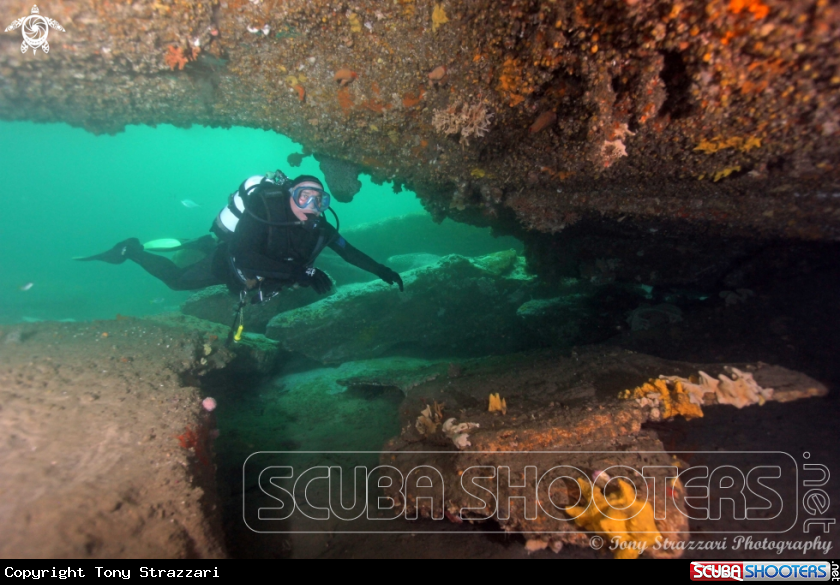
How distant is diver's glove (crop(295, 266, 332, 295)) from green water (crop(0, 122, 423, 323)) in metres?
13.8

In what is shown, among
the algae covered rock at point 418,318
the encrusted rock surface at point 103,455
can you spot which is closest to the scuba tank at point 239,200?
the encrusted rock surface at point 103,455

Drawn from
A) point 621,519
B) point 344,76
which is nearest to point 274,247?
point 344,76

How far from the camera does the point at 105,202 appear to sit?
341 ft

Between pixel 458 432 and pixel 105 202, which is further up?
pixel 105 202

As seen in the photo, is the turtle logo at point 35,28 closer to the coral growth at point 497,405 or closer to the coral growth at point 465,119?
the coral growth at point 465,119

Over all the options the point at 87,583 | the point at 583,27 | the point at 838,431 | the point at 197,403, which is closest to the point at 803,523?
the point at 838,431

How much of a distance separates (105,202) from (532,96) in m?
144

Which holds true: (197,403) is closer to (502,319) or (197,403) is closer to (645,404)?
(645,404)

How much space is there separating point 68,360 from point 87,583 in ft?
12.3

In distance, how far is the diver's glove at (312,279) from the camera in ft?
17.8

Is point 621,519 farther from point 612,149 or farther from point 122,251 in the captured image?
point 122,251

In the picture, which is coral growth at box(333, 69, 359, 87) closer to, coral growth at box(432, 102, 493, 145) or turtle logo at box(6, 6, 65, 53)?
coral growth at box(432, 102, 493, 145)

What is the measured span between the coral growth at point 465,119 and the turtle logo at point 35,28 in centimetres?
441

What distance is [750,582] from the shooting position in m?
1.99
